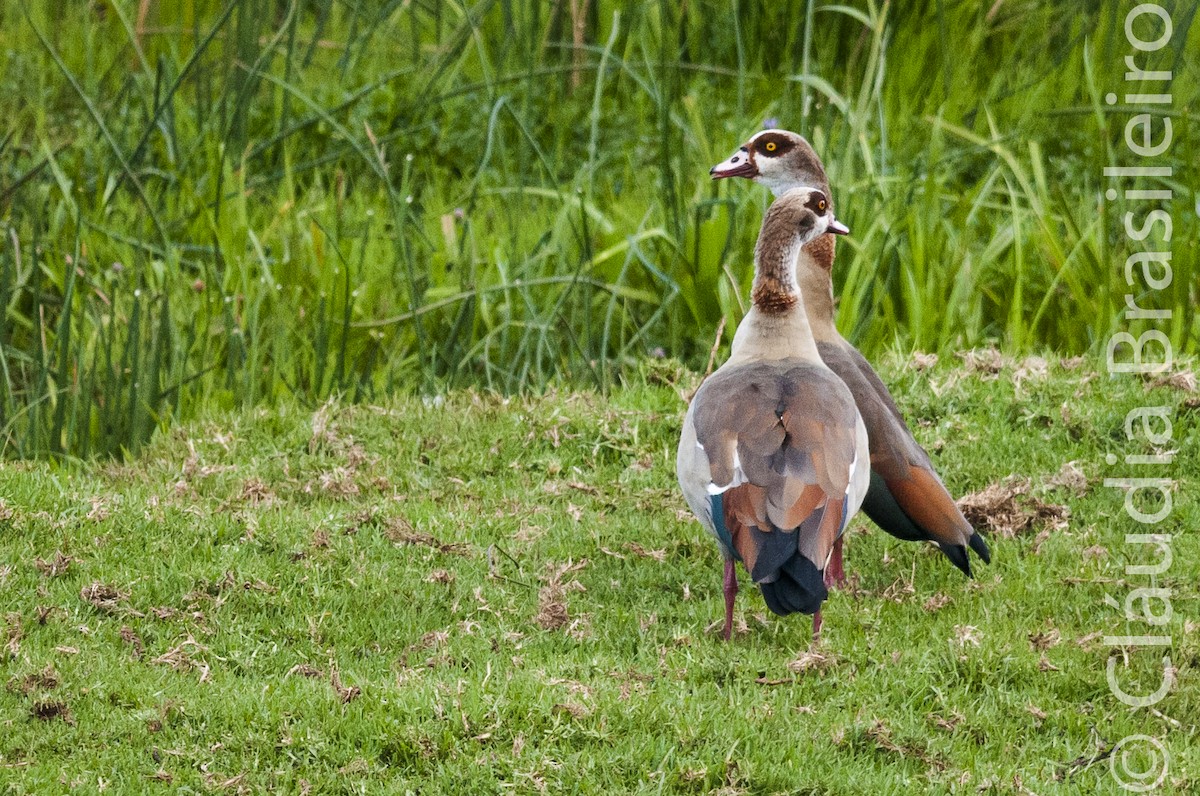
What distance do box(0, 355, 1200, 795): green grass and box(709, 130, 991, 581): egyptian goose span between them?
0.24m

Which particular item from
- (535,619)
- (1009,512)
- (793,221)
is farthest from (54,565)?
(1009,512)

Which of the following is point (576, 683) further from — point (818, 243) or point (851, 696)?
point (818, 243)

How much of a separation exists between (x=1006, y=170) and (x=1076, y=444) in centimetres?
319

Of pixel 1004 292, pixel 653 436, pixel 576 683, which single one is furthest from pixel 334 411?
pixel 1004 292

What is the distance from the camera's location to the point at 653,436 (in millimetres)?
6312

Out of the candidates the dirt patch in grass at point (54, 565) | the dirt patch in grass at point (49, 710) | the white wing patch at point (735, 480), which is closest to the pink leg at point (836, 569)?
the white wing patch at point (735, 480)

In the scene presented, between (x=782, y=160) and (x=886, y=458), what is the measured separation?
65.7 inches

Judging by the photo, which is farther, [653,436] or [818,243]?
[653,436]

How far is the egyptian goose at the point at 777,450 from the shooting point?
4.21 m

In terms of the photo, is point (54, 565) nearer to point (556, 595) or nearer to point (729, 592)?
point (556, 595)

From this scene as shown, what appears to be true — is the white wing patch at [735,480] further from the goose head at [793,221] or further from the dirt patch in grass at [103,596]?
the dirt patch in grass at [103,596]

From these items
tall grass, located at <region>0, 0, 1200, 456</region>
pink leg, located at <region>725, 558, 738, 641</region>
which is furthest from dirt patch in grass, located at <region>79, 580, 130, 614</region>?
pink leg, located at <region>725, 558, 738, 641</region>

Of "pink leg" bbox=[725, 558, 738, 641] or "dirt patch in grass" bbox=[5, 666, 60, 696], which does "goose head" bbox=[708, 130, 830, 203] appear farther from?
"dirt patch in grass" bbox=[5, 666, 60, 696]

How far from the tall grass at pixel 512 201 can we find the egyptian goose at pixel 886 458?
1.14 m
